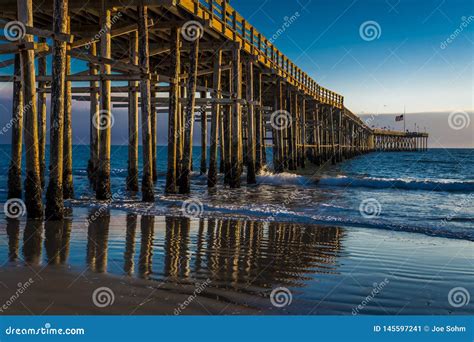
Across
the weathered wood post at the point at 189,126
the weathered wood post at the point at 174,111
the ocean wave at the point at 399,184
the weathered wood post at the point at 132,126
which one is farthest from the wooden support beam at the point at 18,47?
the ocean wave at the point at 399,184

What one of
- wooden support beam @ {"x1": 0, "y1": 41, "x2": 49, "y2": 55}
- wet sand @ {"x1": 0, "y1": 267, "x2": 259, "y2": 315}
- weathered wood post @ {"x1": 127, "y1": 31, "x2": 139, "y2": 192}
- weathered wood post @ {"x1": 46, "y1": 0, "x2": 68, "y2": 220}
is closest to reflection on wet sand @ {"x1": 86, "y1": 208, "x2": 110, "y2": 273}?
wet sand @ {"x1": 0, "y1": 267, "x2": 259, "y2": 315}

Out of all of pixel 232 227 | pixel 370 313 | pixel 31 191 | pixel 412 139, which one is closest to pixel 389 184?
pixel 232 227

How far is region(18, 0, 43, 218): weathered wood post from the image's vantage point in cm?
891

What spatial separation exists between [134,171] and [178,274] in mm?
9296

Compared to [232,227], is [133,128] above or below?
above

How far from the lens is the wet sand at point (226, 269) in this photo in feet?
15.6

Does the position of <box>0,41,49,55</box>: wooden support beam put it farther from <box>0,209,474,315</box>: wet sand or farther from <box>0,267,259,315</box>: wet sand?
<box>0,267,259,315</box>: wet sand

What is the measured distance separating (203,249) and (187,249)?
26cm

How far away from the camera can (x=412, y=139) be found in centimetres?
13638

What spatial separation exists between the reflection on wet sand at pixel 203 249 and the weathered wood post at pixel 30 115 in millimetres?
555

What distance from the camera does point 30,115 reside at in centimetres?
897

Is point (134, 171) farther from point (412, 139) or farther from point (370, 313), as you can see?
point (412, 139)

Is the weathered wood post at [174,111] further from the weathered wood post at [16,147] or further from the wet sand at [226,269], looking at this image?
the wet sand at [226,269]

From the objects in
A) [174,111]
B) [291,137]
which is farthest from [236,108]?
[291,137]
